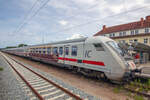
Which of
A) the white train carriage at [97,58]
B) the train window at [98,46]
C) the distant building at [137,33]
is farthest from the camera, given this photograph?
the distant building at [137,33]

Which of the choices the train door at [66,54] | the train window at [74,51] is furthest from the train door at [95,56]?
the train door at [66,54]

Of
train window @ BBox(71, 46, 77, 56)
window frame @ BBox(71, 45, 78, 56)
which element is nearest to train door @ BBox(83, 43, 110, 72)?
window frame @ BBox(71, 45, 78, 56)

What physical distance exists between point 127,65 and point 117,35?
31012 mm

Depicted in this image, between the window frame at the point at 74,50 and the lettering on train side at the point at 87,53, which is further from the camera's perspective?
the window frame at the point at 74,50

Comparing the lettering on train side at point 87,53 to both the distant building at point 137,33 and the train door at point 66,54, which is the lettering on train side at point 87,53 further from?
the distant building at point 137,33

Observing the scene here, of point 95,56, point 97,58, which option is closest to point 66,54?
point 95,56

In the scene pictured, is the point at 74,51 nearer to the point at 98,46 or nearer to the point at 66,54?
the point at 66,54

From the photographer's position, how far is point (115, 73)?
5664 mm

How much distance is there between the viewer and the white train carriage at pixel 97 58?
5.70m

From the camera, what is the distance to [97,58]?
6.65m

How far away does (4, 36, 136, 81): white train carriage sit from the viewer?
5.70m

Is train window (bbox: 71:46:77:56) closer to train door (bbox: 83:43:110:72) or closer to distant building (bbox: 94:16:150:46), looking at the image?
train door (bbox: 83:43:110:72)

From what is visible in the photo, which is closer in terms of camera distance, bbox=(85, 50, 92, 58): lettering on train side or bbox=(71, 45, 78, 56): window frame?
bbox=(85, 50, 92, 58): lettering on train side

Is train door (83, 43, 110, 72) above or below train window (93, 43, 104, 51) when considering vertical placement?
below
